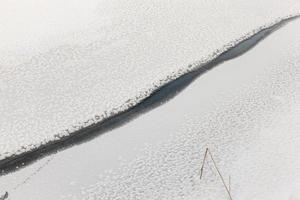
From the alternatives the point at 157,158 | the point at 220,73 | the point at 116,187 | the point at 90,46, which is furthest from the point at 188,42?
the point at 116,187

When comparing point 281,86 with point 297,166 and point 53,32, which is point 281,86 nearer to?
point 297,166

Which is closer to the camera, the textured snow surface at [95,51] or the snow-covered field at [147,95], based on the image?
the snow-covered field at [147,95]

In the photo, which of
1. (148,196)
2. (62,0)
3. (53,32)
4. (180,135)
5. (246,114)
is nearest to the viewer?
(148,196)

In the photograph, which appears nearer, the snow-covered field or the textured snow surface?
the snow-covered field

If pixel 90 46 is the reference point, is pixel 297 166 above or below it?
below
